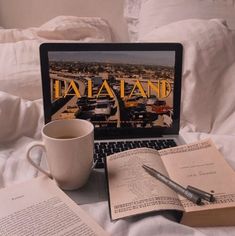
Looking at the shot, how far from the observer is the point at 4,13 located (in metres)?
1.54

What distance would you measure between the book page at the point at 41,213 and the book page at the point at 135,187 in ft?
0.17

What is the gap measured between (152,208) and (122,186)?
76 millimetres

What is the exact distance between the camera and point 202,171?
57 cm

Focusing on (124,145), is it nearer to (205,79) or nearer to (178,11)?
(205,79)

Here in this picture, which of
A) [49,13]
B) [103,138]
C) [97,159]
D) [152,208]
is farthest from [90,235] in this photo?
[49,13]

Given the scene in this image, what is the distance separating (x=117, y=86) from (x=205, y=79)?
0.83 feet

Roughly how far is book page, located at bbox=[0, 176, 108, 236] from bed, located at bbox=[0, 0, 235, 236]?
0.03 m

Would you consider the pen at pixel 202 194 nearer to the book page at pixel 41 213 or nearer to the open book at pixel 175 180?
the open book at pixel 175 180

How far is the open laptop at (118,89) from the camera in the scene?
0.72m

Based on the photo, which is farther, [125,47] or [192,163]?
[125,47]

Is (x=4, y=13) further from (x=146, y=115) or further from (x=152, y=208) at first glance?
(x=152, y=208)

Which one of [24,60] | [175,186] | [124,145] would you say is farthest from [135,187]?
[24,60]

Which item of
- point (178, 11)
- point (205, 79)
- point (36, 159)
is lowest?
point (36, 159)

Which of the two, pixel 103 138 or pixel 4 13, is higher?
pixel 4 13
